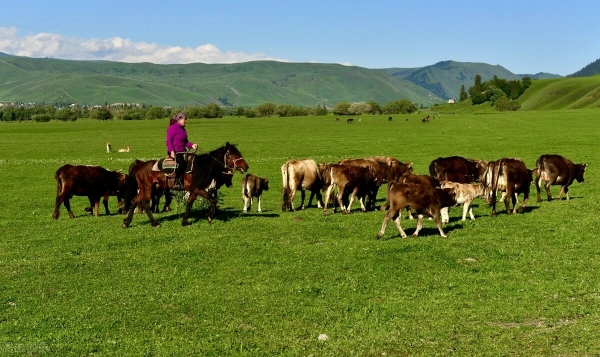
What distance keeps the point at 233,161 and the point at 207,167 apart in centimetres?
95

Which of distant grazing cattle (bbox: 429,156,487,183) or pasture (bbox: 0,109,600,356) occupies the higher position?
distant grazing cattle (bbox: 429,156,487,183)

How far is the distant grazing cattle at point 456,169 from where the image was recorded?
23.4 metres

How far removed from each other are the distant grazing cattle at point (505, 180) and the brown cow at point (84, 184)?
47.7 ft

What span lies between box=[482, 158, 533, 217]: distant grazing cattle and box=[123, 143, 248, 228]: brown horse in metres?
8.53

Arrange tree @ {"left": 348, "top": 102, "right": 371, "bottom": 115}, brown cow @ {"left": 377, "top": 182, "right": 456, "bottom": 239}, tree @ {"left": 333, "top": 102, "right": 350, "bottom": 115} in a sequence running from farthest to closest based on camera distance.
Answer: tree @ {"left": 348, "top": 102, "right": 371, "bottom": 115}
tree @ {"left": 333, "top": 102, "right": 350, "bottom": 115}
brown cow @ {"left": 377, "top": 182, "right": 456, "bottom": 239}

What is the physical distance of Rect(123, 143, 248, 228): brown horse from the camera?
18781 millimetres

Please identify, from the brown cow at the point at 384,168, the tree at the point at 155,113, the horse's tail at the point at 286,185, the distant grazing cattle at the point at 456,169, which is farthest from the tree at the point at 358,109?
the horse's tail at the point at 286,185

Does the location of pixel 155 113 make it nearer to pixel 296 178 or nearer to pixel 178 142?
pixel 296 178

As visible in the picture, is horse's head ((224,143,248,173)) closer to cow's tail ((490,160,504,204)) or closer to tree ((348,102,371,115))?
cow's tail ((490,160,504,204))

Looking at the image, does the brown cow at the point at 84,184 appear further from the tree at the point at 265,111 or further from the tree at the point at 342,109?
the tree at the point at 265,111

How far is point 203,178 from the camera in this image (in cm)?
1883

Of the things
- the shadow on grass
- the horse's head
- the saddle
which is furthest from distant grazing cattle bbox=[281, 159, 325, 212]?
the shadow on grass

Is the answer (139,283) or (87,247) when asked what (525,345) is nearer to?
(139,283)

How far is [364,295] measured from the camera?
11.8 m
